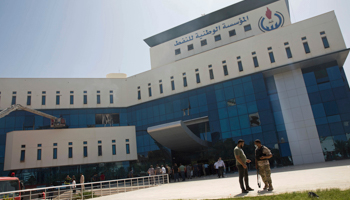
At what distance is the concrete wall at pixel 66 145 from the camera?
88.0 ft

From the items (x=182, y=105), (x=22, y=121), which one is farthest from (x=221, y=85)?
(x=22, y=121)

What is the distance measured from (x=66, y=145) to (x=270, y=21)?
27599mm

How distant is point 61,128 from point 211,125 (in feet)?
56.1

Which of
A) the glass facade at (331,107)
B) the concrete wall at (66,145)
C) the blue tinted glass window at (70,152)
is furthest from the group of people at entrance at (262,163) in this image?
the blue tinted glass window at (70,152)

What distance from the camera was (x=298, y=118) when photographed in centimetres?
2400

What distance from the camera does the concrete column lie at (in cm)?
2288

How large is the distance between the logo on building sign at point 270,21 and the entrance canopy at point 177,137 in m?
15.4

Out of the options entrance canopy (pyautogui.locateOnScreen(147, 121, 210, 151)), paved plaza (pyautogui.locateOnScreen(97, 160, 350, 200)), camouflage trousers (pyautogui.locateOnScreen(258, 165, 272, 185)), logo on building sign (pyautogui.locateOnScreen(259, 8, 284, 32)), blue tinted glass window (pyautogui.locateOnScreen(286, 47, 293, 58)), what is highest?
logo on building sign (pyautogui.locateOnScreen(259, 8, 284, 32))

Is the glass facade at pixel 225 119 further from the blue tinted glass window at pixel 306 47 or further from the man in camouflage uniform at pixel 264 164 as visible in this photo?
the man in camouflage uniform at pixel 264 164

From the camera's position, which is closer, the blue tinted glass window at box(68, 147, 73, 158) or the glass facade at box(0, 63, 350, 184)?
the glass facade at box(0, 63, 350, 184)

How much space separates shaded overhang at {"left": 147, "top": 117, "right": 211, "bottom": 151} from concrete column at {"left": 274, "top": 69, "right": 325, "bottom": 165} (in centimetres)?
796

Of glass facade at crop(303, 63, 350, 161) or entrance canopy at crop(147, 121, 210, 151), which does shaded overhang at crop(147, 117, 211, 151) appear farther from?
glass facade at crop(303, 63, 350, 161)

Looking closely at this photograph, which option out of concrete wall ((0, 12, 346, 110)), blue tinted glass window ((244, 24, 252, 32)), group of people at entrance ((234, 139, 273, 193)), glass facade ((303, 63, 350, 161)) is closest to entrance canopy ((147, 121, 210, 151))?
concrete wall ((0, 12, 346, 110))

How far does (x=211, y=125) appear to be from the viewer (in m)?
25.9
